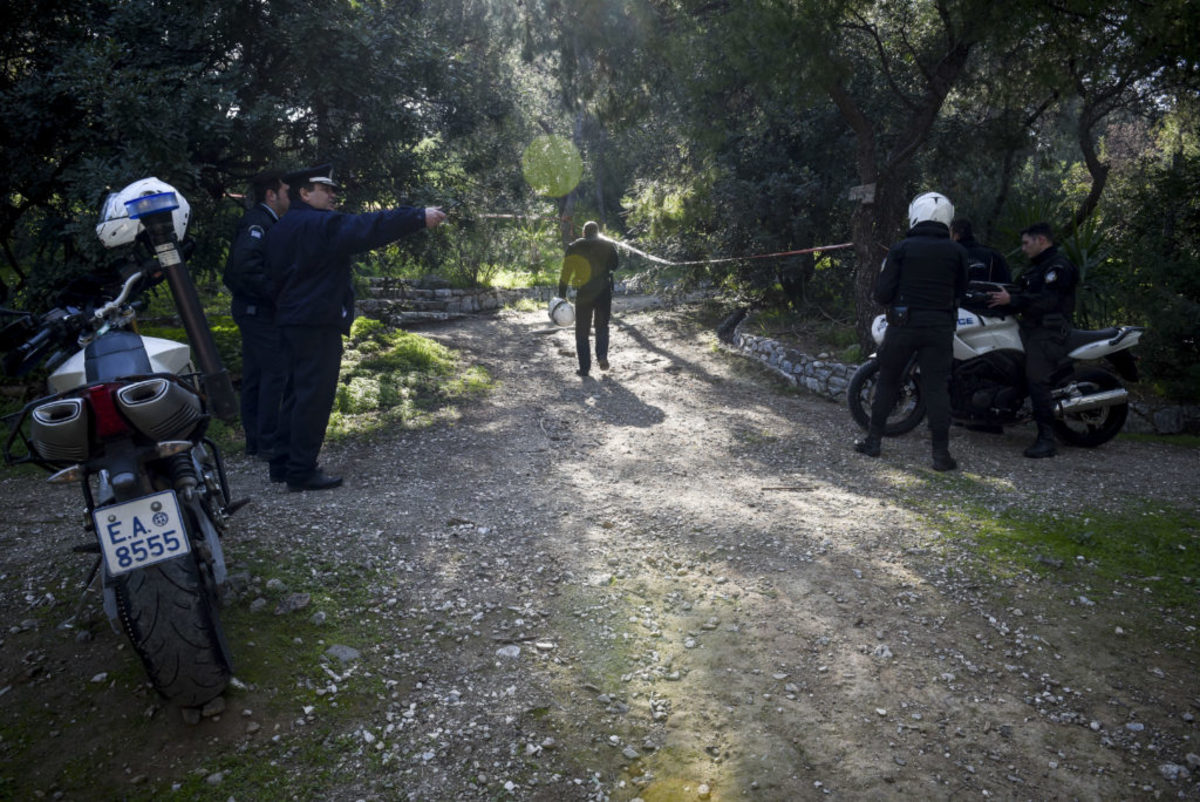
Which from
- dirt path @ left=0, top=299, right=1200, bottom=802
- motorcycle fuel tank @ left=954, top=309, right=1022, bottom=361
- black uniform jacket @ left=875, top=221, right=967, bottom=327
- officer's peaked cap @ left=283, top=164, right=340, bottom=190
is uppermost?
officer's peaked cap @ left=283, top=164, right=340, bottom=190

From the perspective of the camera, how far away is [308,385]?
493cm

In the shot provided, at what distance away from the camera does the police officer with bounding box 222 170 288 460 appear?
5.39 m

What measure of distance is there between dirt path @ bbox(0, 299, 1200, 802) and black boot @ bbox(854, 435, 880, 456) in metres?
0.85

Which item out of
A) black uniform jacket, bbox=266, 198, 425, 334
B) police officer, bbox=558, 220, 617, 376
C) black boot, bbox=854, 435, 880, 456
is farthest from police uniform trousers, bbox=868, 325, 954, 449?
police officer, bbox=558, 220, 617, 376

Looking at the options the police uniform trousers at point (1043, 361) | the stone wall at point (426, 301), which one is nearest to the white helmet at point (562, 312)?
the stone wall at point (426, 301)

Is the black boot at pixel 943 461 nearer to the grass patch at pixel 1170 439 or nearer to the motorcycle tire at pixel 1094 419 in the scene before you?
the motorcycle tire at pixel 1094 419

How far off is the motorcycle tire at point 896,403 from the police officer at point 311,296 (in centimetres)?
423

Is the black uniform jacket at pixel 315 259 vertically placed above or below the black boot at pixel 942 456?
above

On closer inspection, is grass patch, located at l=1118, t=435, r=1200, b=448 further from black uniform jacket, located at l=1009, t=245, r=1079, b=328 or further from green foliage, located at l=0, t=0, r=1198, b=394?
black uniform jacket, located at l=1009, t=245, r=1079, b=328

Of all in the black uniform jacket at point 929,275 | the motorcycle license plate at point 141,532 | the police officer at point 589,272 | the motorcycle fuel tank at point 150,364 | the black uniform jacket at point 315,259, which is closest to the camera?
the motorcycle license plate at point 141,532

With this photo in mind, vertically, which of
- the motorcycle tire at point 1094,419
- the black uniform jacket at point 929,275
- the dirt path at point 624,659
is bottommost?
the dirt path at point 624,659

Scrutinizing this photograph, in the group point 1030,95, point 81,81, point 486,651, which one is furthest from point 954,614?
point 1030,95

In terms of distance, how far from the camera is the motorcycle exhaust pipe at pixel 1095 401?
6.36 m

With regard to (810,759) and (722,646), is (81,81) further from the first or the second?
(810,759)
